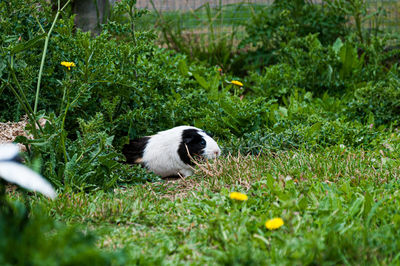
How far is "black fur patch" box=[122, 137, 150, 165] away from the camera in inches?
167

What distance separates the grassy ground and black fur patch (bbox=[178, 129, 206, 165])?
0.48 m

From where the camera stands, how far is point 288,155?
388 cm

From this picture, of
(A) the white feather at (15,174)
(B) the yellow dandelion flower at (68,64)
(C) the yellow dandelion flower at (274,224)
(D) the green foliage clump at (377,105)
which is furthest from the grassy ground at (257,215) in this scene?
(D) the green foliage clump at (377,105)

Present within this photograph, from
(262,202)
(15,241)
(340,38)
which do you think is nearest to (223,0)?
(340,38)

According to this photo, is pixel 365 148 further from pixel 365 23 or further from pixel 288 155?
pixel 365 23

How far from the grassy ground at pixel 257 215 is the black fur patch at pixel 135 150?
703 mm

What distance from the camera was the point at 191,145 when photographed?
4082 mm

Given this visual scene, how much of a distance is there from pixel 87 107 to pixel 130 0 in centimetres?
105

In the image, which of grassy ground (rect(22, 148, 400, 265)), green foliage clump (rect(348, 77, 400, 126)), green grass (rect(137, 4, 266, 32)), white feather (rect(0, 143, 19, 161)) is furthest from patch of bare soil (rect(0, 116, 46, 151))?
green grass (rect(137, 4, 266, 32))

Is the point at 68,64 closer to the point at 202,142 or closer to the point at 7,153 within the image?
the point at 202,142

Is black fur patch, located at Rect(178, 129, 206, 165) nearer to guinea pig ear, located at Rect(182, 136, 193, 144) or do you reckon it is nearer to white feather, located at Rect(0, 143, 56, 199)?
guinea pig ear, located at Rect(182, 136, 193, 144)

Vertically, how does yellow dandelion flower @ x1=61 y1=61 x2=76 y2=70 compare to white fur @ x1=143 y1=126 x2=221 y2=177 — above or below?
above

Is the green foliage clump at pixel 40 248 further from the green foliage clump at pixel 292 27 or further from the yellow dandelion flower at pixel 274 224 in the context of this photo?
the green foliage clump at pixel 292 27

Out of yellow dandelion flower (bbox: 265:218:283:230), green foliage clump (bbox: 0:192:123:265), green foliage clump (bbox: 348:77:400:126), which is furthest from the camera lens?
green foliage clump (bbox: 348:77:400:126)
